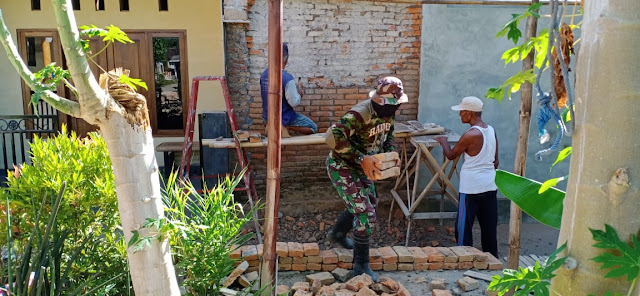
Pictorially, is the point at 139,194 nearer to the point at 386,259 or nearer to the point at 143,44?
the point at 386,259

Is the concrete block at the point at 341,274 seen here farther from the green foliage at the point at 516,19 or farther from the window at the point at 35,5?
the window at the point at 35,5

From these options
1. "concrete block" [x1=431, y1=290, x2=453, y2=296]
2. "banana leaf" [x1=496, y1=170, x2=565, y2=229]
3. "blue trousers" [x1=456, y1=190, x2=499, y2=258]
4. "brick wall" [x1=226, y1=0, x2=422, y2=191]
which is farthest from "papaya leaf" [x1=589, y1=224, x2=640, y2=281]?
"brick wall" [x1=226, y1=0, x2=422, y2=191]

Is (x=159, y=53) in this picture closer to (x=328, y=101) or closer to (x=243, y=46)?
(x=243, y=46)

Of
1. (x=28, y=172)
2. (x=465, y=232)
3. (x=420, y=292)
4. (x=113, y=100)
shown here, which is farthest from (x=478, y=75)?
(x=113, y=100)

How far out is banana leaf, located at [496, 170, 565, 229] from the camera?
7.41 ft

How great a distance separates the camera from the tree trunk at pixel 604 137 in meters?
1.32

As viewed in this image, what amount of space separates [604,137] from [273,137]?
2.07 m

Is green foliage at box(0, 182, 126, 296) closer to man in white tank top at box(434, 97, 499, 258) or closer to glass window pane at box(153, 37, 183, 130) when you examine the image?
man in white tank top at box(434, 97, 499, 258)

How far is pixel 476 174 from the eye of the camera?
5.82 meters

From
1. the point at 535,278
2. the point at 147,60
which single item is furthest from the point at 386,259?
the point at 147,60

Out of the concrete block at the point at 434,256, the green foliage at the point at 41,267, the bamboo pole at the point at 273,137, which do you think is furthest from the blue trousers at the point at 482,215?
the green foliage at the point at 41,267

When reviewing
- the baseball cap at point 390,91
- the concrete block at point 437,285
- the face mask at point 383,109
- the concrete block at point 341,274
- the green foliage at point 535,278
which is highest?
the baseball cap at point 390,91

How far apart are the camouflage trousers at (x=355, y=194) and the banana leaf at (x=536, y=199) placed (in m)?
2.34

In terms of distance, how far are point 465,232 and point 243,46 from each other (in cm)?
367
